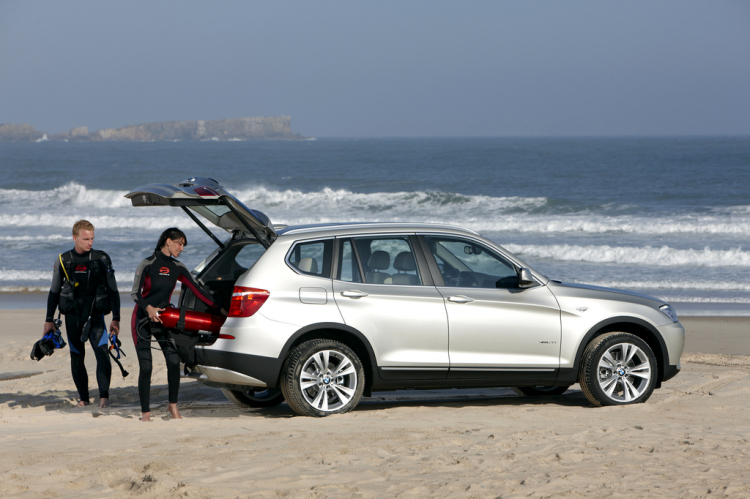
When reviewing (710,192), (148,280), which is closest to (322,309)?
(148,280)

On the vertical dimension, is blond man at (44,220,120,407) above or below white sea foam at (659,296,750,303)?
above

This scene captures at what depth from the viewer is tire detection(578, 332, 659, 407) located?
6.40m

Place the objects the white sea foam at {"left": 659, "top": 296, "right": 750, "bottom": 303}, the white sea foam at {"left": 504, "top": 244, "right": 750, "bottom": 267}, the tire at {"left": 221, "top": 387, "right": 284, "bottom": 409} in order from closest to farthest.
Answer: the tire at {"left": 221, "top": 387, "right": 284, "bottom": 409}, the white sea foam at {"left": 659, "top": 296, "right": 750, "bottom": 303}, the white sea foam at {"left": 504, "top": 244, "right": 750, "bottom": 267}

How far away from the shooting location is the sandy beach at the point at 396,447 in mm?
4188

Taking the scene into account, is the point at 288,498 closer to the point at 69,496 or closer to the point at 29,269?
the point at 69,496

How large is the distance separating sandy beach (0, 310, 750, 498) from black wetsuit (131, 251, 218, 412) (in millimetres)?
367

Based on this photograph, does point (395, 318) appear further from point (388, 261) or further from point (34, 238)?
point (34, 238)

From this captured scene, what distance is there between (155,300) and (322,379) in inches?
58.1

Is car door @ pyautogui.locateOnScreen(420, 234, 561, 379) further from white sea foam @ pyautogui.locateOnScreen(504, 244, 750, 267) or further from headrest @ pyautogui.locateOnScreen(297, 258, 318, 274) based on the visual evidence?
white sea foam @ pyautogui.locateOnScreen(504, 244, 750, 267)

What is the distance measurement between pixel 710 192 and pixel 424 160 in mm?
35473

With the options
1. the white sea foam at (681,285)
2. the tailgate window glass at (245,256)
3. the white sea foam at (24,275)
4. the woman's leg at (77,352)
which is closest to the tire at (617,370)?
the tailgate window glass at (245,256)

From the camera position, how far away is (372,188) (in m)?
45.8

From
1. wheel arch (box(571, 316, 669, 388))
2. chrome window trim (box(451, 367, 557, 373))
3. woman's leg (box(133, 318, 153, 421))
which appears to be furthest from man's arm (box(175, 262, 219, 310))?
wheel arch (box(571, 316, 669, 388))

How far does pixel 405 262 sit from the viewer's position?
20.3ft
